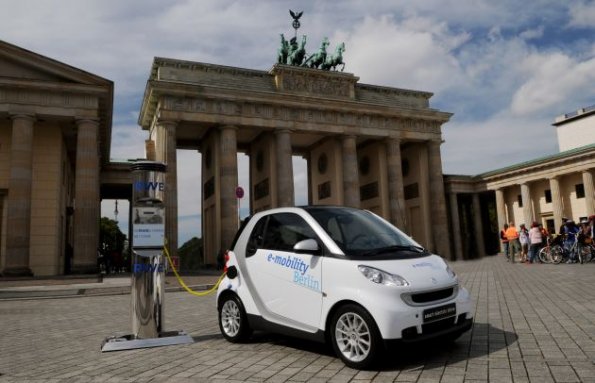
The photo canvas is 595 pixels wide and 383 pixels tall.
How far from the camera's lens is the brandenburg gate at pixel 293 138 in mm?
32062

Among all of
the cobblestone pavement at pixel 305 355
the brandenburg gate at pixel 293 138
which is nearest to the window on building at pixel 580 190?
the brandenburg gate at pixel 293 138

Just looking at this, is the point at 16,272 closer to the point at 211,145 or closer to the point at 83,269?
the point at 83,269

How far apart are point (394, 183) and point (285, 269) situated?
34.4 meters

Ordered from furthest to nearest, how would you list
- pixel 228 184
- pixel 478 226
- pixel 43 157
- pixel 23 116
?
pixel 478 226 → pixel 228 184 → pixel 43 157 → pixel 23 116

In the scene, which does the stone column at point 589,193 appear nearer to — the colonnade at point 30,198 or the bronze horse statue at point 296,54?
the bronze horse statue at point 296,54

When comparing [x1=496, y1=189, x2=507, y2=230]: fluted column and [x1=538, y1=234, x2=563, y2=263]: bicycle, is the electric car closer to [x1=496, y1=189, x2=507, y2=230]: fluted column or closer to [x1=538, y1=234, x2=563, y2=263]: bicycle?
[x1=538, y1=234, x2=563, y2=263]: bicycle

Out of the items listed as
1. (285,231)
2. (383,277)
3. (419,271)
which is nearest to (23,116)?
(285,231)

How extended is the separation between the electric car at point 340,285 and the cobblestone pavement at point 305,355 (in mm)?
309

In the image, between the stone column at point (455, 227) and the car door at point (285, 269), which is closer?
the car door at point (285, 269)

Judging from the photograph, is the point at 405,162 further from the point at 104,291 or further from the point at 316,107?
the point at 104,291

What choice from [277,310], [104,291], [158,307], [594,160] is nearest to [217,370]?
[277,310]

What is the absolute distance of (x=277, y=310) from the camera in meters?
5.98

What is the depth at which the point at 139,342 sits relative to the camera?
6.74 metres

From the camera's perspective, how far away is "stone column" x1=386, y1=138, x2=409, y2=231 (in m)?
38.7
